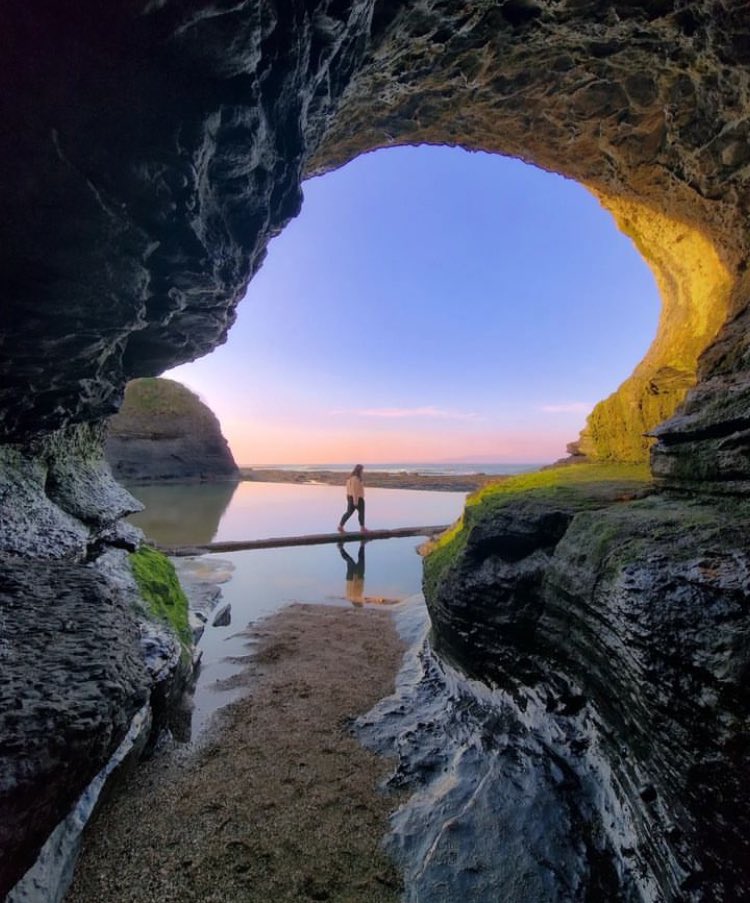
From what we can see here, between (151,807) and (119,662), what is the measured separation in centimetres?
157

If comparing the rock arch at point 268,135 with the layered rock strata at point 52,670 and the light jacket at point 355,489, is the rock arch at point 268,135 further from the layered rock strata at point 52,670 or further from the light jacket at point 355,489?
the light jacket at point 355,489

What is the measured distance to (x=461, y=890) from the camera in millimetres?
2482

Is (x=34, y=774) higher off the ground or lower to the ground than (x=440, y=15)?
lower

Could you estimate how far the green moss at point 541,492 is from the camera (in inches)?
187

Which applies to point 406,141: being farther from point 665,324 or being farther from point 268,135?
point 665,324

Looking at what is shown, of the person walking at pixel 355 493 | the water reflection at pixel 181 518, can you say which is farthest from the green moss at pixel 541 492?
the water reflection at pixel 181 518

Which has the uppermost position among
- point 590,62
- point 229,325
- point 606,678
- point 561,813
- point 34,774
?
point 590,62

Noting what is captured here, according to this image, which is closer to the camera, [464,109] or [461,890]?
[461,890]

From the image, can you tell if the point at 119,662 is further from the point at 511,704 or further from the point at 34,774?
the point at 511,704

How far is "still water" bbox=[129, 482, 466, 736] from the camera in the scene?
5934mm

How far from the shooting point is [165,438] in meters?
39.3

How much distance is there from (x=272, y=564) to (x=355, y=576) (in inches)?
89.8

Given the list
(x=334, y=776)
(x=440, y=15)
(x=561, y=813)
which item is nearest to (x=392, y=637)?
(x=334, y=776)

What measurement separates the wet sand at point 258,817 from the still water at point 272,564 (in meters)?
0.62
